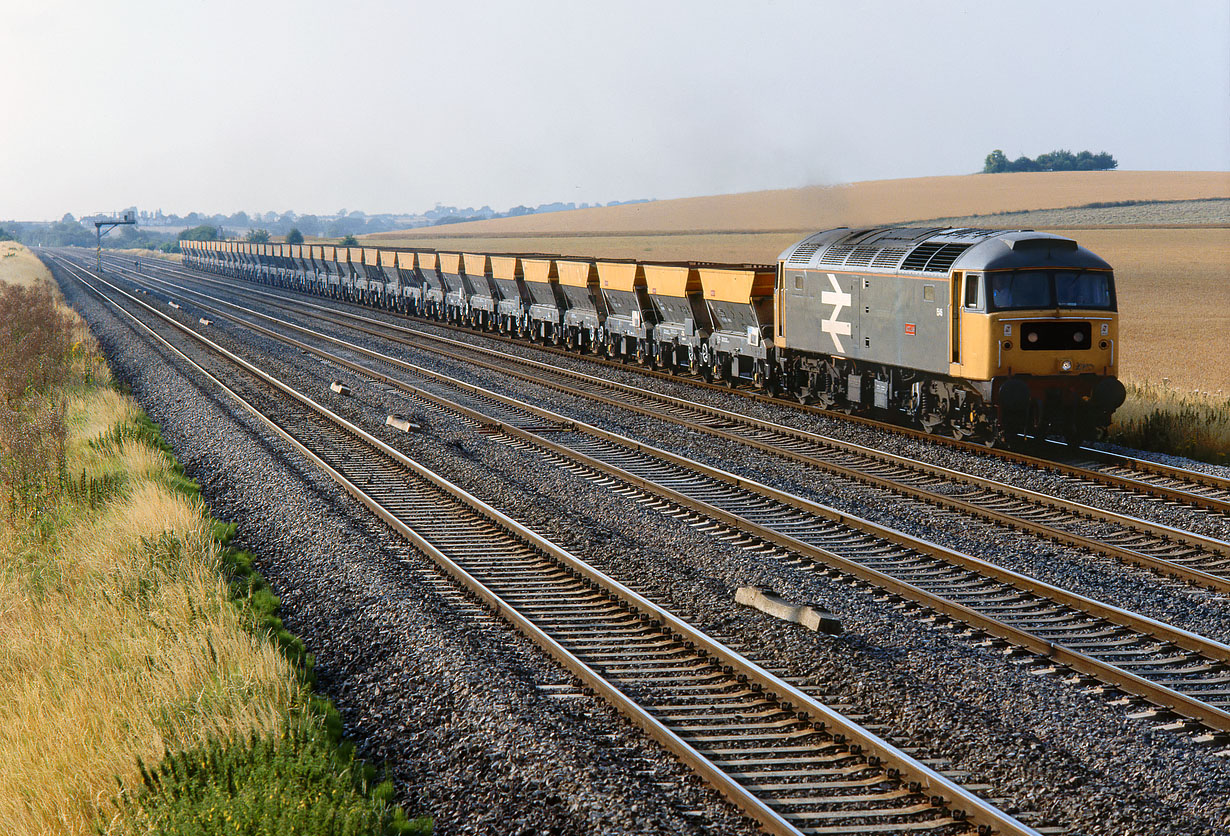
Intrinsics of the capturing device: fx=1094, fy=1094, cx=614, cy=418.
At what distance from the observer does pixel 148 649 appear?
28.6ft

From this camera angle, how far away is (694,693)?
796 cm

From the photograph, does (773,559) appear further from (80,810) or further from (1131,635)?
(80,810)

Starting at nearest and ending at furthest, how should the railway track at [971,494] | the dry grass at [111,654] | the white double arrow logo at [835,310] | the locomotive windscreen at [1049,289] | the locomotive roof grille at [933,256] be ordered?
the dry grass at [111,654] < the railway track at [971,494] < the locomotive windscreen at [1049,289] < the locomotive roof grille at [933,256] < the white double arrow logo at [835,310]

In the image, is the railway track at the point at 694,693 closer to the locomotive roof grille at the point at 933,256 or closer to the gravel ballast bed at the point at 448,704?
the gravel ballast bed at the point at 448,704

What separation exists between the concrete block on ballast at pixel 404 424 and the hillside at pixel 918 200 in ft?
177

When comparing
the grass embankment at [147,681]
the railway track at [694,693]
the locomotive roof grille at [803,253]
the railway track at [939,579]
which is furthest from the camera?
the locomotive roof grille at [803,253]

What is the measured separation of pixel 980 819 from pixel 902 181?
140285 mm

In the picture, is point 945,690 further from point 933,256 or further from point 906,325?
point 933,256

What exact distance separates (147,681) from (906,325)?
13.0 m

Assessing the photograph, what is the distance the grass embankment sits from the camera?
625cm

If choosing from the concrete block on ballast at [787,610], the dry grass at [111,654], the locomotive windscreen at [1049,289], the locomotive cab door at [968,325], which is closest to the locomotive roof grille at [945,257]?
the locomotive cab door at [968,325]

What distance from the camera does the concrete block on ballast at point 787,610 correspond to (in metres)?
8.96

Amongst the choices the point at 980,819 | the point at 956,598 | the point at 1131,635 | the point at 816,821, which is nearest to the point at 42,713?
the point at 816,821

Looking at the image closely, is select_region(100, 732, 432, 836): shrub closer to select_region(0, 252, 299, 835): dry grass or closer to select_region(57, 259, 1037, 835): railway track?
select_region(0, 252, 299, 835): dry grass
